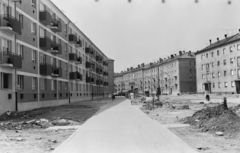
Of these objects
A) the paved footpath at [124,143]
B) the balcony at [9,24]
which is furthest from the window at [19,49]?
the paved footpath at [124,143]

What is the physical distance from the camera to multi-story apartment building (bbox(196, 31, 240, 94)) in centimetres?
5738

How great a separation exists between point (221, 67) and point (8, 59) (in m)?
53.3

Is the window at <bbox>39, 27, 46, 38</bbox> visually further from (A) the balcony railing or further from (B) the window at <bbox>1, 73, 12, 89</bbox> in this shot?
(B) the window at <bbox>1, 73, 12, 89</bbox>

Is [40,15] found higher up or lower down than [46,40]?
higher up

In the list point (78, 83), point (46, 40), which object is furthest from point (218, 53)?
point (46, 40)

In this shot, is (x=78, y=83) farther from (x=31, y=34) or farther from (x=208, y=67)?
(x=208, y=67)

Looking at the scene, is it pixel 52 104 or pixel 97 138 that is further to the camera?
pixel 52 104

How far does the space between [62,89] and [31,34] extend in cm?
1131

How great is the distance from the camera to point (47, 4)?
3030 centimetres

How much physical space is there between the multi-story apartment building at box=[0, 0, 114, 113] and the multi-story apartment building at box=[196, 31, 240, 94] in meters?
33.6

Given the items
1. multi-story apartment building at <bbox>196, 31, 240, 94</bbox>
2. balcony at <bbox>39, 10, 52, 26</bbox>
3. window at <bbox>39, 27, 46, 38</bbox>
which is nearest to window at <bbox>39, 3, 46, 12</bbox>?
balcony at <bbox>39, 10, 52, 26</bbox>

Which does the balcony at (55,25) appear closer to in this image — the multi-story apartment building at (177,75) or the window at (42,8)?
the window at (42,8)

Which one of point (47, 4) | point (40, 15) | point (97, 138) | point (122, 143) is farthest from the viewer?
point (47, 4)

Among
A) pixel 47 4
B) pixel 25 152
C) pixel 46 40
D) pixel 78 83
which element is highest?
pixel 47 4
